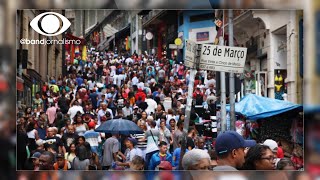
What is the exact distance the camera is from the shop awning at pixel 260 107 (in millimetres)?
7427

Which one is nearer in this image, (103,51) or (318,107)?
(318,107)

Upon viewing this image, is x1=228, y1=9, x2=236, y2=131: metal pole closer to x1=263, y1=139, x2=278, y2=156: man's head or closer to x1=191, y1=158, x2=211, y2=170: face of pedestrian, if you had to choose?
x1=263, y1=139, x2=278, y2=156: man's head

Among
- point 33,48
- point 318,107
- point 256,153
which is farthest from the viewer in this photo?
point 33,48

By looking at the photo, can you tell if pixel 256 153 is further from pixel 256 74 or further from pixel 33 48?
pixel 33 48

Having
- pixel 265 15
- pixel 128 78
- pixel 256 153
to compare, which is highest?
pixel 265 15

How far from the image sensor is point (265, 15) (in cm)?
728

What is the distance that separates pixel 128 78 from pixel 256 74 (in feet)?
3.44

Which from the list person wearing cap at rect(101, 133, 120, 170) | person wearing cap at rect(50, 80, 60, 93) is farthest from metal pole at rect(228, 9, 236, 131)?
person wearing cap at rect(50, 80, 60, 93)

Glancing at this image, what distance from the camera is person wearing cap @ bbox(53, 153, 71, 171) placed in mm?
7348

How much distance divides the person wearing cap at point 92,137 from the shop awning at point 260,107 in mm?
1093

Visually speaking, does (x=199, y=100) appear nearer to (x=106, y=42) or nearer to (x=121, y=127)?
(x=121, y=127)

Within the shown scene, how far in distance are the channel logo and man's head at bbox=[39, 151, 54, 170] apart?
38.2 inches

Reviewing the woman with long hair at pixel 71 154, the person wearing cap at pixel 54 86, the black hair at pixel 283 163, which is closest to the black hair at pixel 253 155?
the black hair at pixel 283 163

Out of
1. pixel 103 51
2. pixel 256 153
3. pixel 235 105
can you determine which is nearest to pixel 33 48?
pixel 103 51
